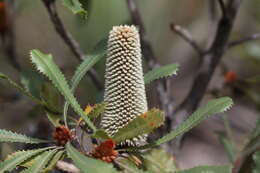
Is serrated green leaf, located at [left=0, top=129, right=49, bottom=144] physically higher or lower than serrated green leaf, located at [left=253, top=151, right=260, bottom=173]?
higher

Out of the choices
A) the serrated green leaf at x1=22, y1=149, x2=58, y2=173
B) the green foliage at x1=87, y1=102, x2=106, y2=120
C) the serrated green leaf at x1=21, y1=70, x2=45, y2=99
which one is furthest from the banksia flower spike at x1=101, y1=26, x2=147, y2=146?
the serrated green leaf at x1=21, y1=70, x2=45, y2=99

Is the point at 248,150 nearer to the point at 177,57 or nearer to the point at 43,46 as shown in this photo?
the point at 43,46

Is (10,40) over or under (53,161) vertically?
over

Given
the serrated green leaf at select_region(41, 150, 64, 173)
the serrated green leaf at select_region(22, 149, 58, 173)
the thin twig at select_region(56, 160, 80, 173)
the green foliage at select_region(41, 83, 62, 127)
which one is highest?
the green foliage at select_region(41, 83, 62, 127)

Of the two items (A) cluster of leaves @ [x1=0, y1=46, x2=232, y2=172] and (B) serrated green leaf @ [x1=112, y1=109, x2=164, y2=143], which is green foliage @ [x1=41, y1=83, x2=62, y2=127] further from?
(B) serrated green leaf @ [x1=112, y1=109, x2=164, y2=143]

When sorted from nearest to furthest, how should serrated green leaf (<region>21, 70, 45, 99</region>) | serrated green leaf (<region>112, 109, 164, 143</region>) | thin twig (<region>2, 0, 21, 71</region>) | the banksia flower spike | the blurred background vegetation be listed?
serrated green leaf (<region>112, 109, 164, 143</region>)
the banksia flower spike
serrated green leaf (<region>21, 70, 45, 99</region>)
thin twig (<region>2, 0, 21, 71</region>)
the blurred background vegetation

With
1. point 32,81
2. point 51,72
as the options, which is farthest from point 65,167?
point 32,81

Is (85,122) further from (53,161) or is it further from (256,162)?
(256,162)

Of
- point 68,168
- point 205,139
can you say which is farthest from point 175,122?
point 205,139
